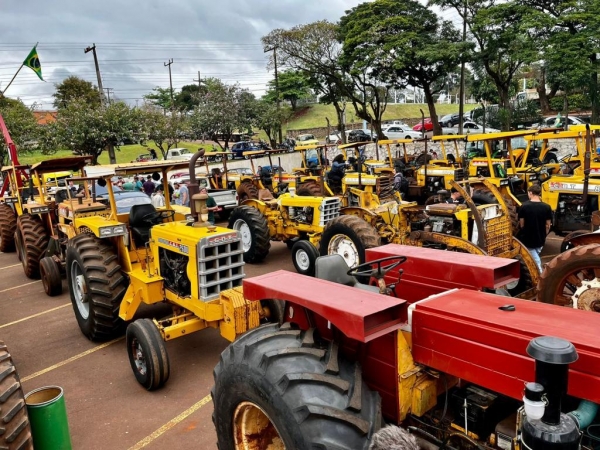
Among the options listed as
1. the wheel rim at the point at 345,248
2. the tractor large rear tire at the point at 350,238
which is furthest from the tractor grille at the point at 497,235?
the wheel rim at the point at 345,248

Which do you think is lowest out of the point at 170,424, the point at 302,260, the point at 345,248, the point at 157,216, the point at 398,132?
the point at 170,424

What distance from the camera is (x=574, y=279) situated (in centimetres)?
485

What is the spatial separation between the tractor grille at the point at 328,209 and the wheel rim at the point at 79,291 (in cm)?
428

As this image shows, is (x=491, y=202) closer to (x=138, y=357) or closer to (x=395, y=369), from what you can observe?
(x=138, y=357)

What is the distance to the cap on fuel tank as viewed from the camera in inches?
62.1

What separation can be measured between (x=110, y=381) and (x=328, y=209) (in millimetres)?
4968

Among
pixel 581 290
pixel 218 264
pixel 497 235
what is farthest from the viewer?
pixel 497 235

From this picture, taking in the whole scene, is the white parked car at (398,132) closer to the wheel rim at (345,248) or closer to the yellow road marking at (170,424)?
the wheel rim at (345,248)

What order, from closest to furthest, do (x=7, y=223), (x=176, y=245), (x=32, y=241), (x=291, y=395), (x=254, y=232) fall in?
(x=291, y=395), (x=176, y=245), (x=32, y=241), (x=254, y=232), (x=7, y=223)

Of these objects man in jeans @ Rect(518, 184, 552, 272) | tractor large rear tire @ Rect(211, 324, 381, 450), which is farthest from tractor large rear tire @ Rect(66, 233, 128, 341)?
man in jeans @ Rect(518, 184, 552, 272)

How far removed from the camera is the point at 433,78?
23547 mm

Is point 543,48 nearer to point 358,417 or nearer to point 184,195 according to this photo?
point 184,195

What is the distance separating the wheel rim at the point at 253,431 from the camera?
278 cm

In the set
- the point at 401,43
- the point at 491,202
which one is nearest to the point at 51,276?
the point at 491,202
